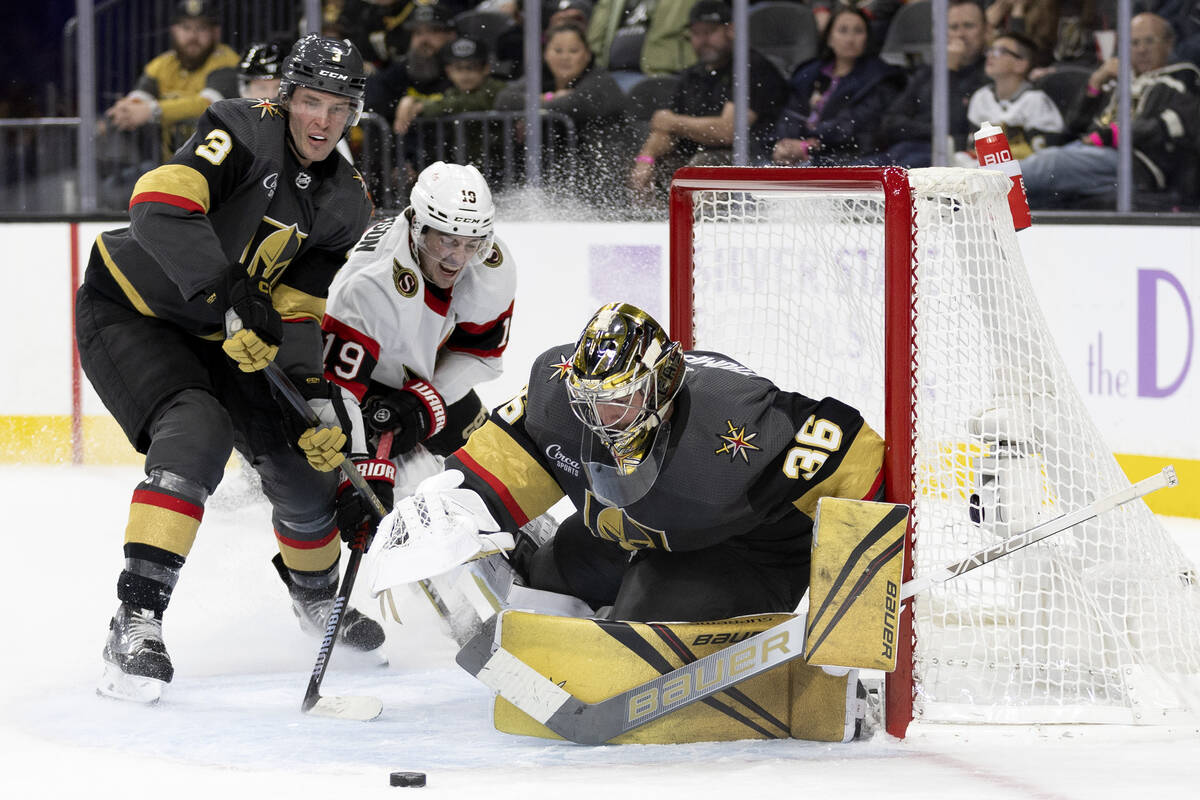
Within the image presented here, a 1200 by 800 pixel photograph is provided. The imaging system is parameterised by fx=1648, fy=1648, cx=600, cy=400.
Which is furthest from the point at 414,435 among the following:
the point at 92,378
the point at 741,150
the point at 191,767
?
the point at 741,150

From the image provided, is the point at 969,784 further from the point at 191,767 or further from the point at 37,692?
the point at 37,692

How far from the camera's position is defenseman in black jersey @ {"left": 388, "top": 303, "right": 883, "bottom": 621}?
2.39 meters

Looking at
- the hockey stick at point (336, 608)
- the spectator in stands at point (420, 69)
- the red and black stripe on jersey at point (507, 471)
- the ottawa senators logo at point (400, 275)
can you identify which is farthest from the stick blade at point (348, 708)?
the spectator in stands at point (420, 69)

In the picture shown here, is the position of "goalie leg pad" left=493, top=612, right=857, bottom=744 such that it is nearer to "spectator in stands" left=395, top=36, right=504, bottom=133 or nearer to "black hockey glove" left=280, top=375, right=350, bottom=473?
"black hockey glove" left=280, top=375, right=350, bottom=473

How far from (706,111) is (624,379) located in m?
3.79

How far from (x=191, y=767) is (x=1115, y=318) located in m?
3.15

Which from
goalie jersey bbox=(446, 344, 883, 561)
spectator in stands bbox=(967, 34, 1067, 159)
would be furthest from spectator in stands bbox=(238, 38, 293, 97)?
goalie jersey bbox=(446, 344, 883, 561)

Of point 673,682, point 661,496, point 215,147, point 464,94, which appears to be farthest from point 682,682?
point 464,94

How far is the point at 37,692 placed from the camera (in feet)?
9.50

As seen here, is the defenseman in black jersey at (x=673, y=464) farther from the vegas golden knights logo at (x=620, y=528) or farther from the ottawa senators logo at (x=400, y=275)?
the ottawa senators logo at (x=400, y=275)

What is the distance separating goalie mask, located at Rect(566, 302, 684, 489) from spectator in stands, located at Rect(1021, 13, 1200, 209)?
3.31 m

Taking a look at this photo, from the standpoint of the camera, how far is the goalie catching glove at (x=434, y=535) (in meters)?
2.46

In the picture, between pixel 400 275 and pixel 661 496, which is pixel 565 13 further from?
pixel 661 496

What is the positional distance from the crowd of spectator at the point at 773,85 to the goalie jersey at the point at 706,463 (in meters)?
3.13
